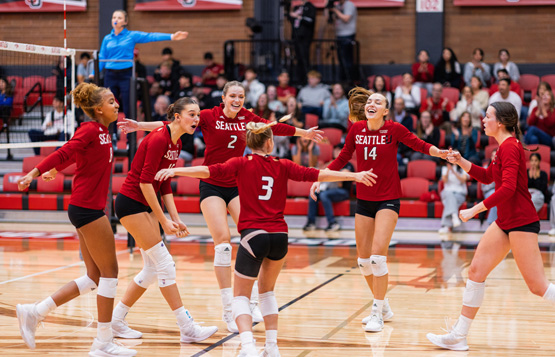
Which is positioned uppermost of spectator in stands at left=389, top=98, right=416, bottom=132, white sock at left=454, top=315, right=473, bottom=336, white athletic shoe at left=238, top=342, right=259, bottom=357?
spectator in stands at left=389, top=98, right=416, bottom=132

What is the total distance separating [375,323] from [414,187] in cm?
689

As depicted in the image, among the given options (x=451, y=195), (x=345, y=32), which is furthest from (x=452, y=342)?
(x=345, y=32)

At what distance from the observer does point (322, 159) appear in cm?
1364

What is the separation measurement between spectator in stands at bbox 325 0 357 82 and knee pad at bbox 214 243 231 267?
32.4 feet

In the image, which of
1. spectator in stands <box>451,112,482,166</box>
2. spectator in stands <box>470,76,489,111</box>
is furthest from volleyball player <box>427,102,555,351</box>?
spectator in stands <box>470,76,489,111</box>

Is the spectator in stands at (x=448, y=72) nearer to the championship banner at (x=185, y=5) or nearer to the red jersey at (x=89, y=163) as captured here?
the championship banner at (x=185, y=5)

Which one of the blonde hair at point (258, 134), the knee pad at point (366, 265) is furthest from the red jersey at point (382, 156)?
the blonde hair at point (258, 134)

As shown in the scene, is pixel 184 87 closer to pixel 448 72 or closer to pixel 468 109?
pixel 448 72

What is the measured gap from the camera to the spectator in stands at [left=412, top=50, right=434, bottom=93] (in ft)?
48.4

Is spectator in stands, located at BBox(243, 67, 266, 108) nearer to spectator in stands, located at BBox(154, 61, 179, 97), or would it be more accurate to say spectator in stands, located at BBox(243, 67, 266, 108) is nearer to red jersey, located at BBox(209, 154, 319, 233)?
spectator in stands, located at BBox(154, 61, 179, 97)

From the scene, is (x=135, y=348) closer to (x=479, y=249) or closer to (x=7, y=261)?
(x=479, y=249)

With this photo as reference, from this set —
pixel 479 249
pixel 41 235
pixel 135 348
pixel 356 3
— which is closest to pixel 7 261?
pixel 41 235

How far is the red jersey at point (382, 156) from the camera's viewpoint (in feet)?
19.8

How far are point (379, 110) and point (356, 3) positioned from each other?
427 inches
